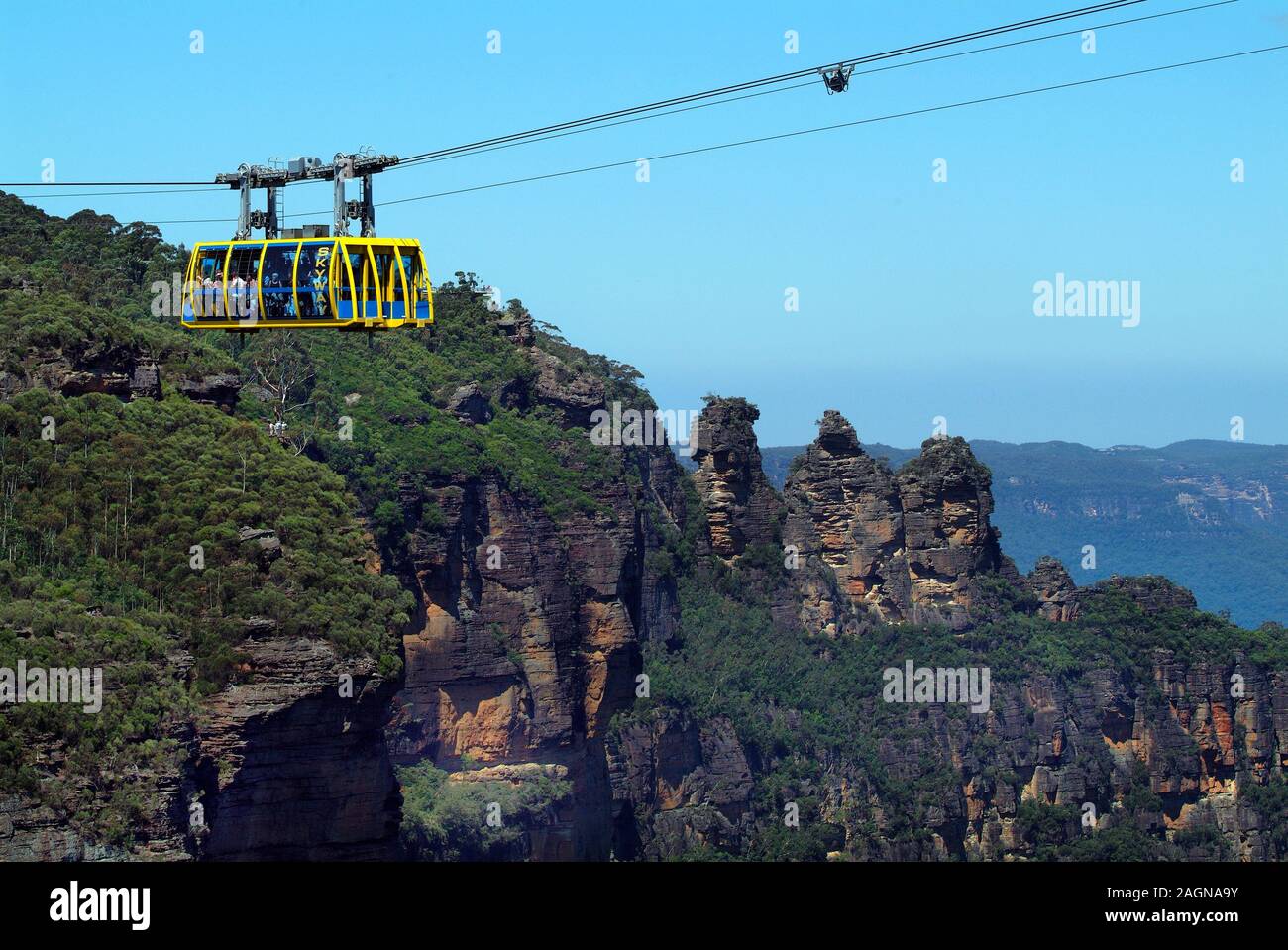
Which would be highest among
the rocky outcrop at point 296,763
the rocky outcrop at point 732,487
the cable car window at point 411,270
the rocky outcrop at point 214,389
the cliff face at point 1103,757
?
the cable car window at point 411,270

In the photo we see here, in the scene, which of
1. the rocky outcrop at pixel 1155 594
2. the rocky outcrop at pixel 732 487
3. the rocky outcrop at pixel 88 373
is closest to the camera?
the rocky outcrop at pixel 88 373

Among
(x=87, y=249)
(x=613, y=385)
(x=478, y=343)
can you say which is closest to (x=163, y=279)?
(x=87, y=249)

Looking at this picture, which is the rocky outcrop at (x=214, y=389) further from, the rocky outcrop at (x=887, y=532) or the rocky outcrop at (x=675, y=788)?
the rocky outcrop at (x=887, y=532)

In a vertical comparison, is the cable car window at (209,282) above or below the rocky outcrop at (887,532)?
above

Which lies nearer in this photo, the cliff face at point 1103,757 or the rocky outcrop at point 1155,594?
the cliff face at point 1103,757

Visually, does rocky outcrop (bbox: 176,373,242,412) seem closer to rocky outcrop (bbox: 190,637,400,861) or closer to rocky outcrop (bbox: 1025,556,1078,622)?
rocky outcrop (bbox: 190,637,400,861)

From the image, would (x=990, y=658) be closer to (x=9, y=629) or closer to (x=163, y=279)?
(x=163, y=279)

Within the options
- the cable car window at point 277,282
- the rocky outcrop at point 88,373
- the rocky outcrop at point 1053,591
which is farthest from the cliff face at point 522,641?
the cable car window at point 277,282
